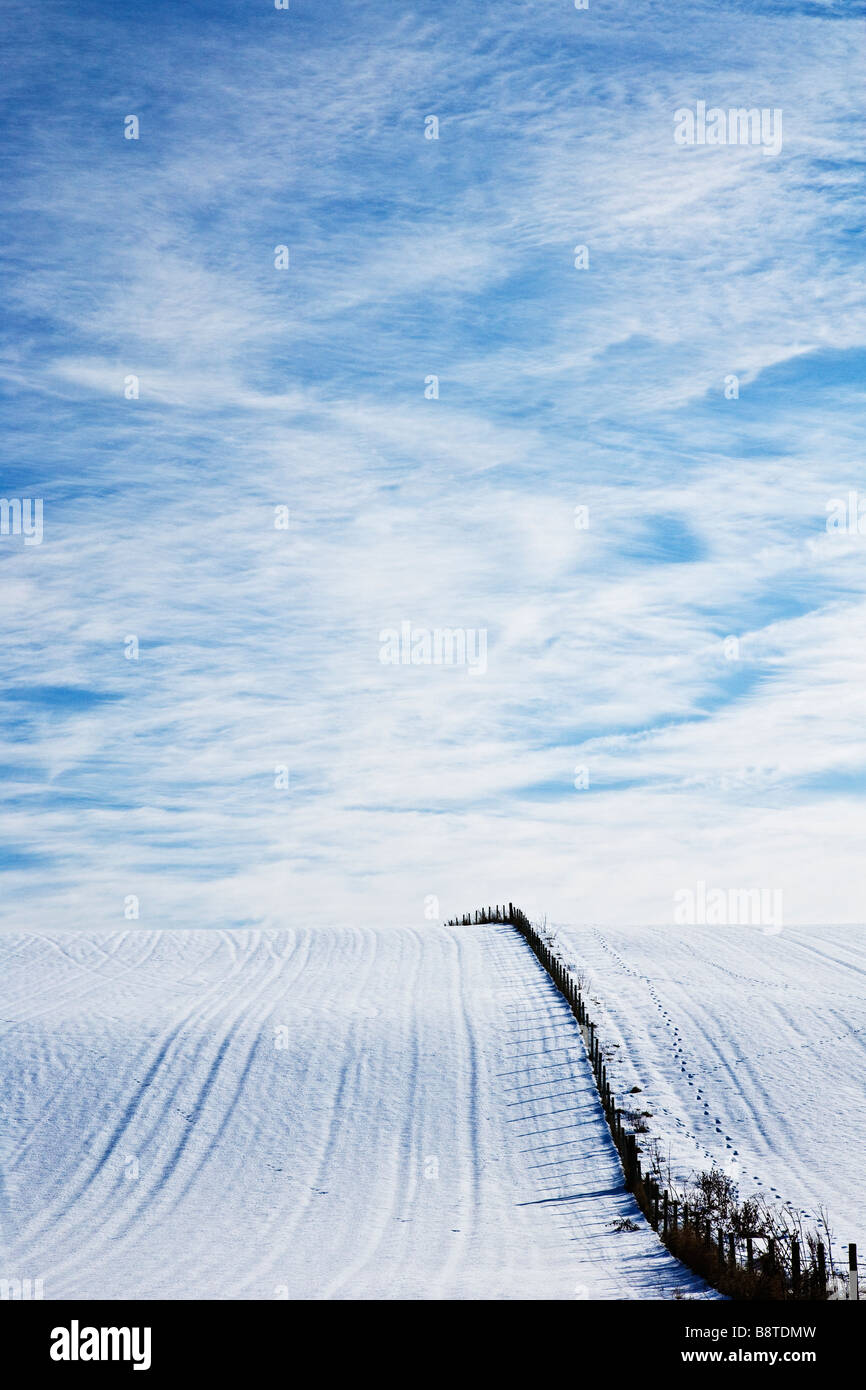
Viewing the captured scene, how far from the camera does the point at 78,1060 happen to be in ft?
84.9

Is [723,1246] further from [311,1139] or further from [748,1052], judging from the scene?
[748,1052]

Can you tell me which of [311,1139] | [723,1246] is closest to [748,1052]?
[311,1139]

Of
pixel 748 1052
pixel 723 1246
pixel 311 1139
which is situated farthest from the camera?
pixel 748 1052

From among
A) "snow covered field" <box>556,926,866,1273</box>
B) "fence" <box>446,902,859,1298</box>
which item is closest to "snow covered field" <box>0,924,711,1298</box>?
"fence" <box>446,902,859,1298</box>

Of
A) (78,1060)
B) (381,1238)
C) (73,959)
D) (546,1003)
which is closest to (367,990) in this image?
(546,1003)

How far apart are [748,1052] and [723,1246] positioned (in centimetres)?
1166

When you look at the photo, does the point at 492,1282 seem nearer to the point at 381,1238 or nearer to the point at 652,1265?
the point at 652,1265

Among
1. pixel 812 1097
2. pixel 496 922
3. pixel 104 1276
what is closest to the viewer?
pixel 104 1276

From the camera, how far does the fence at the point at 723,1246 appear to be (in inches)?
464

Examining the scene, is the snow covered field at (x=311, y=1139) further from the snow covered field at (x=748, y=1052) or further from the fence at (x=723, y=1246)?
the snow covered field at (x=748, y=1052)

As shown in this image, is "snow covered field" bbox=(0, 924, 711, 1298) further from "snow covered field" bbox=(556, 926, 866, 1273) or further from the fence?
"snow covered field" bbox=(556, 926, 866, 1273)

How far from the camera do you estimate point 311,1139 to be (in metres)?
21.8

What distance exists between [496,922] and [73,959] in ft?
42.2

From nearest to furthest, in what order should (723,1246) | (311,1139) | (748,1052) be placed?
(723,1246), (311,1139), (748,1052)
